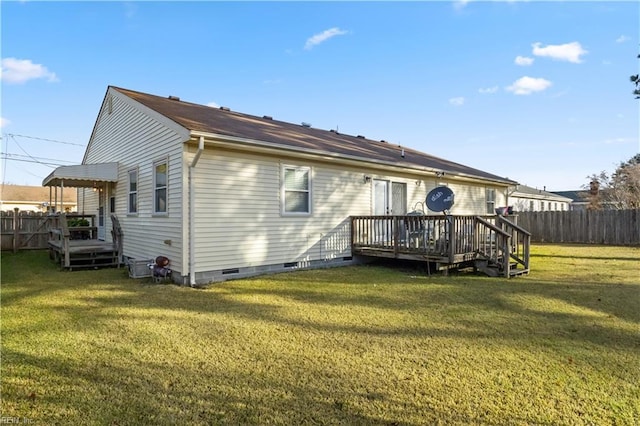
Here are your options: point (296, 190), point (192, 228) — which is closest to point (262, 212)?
point (296, 190)

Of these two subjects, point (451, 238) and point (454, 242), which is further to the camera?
point (454, 242)

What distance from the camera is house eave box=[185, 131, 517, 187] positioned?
7.33 metres

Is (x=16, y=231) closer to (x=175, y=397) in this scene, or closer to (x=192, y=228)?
(x=192, y=228)

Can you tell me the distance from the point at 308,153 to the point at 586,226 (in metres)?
15.7

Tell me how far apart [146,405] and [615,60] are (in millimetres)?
12702

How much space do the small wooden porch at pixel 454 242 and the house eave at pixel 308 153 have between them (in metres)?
1.67

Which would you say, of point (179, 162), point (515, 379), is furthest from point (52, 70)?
point (515, 379)

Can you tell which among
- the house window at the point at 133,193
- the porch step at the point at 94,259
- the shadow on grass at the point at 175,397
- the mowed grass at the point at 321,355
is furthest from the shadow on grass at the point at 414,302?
the house window at the point at 133,193

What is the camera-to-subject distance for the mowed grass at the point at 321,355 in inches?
105

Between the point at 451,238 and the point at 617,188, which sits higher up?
the point at 617,188

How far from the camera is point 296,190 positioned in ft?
29.9

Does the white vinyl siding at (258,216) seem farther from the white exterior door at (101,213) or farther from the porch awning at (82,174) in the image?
the white exterior door at (101,213)

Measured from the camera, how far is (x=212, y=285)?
7.35 metres

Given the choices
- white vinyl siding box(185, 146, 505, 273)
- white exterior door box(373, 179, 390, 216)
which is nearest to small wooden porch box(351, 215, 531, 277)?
white vinyl siding box(185, 146, 505, 273)
